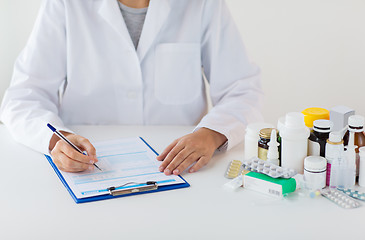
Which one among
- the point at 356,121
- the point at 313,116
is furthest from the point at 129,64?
the point at 356,121

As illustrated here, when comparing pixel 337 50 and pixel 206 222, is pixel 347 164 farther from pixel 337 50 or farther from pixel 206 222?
pixel 337 50

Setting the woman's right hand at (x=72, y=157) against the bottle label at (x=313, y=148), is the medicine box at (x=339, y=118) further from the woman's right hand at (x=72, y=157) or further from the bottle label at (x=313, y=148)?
the woman's right hand at (x=72, y=157)

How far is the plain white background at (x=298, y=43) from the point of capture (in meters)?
2.27

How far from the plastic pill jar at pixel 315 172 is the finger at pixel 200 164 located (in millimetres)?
254

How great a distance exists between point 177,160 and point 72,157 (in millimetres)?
244

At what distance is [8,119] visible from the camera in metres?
1.48

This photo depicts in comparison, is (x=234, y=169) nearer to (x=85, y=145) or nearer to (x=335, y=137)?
(x=335, y=137)

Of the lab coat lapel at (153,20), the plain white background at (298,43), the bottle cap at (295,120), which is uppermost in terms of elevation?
the lab coat lapel at (153,20)

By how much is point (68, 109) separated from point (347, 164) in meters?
0.91

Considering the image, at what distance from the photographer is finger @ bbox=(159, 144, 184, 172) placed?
48.1 inches

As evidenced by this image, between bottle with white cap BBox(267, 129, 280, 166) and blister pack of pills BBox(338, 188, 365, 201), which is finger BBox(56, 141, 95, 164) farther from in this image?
blister pack of pills BBox(338, 188, 365, 201)

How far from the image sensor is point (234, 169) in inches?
48.4

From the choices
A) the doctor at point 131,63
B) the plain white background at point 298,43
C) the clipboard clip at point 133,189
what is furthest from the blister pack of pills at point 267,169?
the plain white background at point 298,43

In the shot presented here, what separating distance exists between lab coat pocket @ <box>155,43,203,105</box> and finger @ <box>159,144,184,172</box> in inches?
15.7
